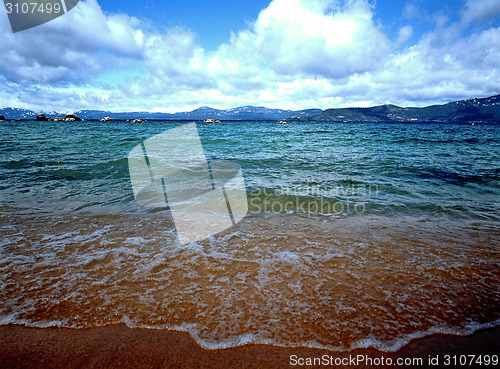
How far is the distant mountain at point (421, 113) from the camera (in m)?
169

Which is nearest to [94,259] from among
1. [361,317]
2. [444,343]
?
[361,317]

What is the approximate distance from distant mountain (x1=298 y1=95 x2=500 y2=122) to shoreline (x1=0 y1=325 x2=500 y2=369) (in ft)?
572

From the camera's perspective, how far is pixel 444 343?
2076 mm

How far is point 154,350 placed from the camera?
2004 millimetres

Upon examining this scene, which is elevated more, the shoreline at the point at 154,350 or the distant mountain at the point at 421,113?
the distant mountain at the point at 421,113

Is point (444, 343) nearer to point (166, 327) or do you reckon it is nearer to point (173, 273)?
point (166, 327)

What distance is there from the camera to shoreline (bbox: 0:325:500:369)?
6.21ft
